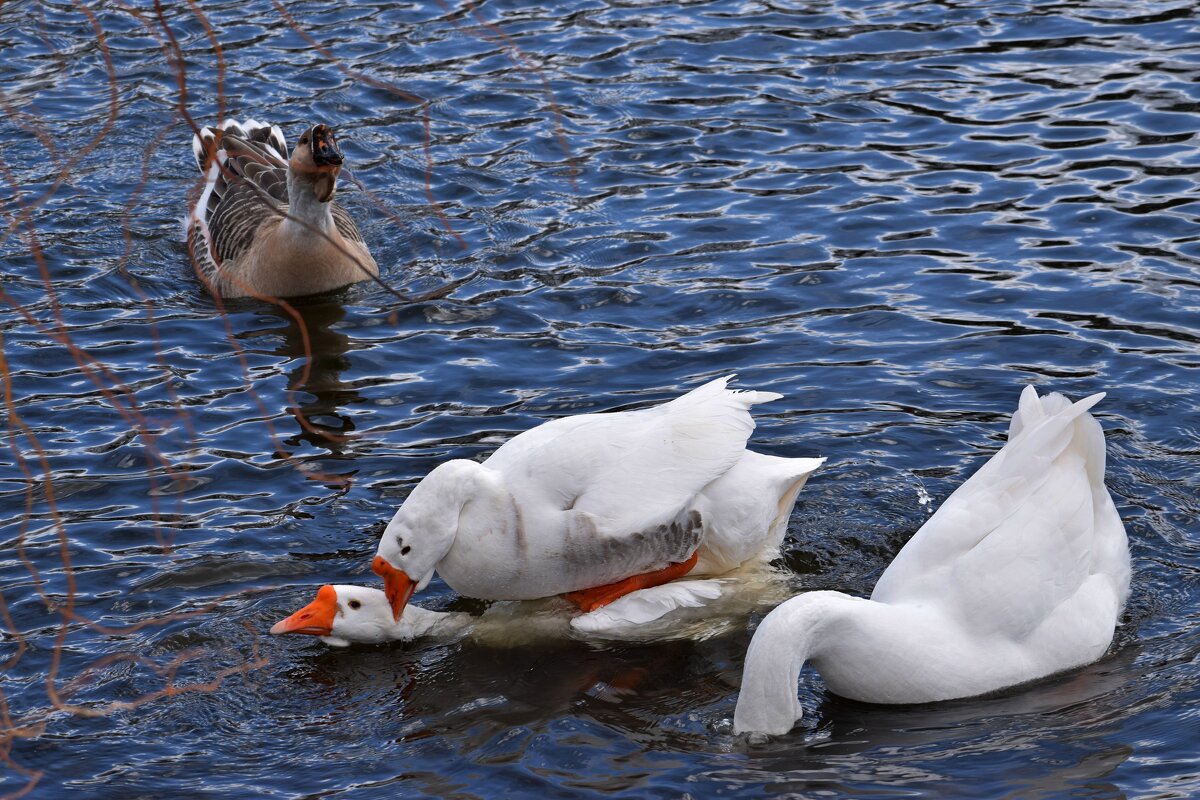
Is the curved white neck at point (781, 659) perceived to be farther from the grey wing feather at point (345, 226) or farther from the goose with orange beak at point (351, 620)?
the grey wing feather at point (345, 226)

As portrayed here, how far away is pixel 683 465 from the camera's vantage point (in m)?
7.11

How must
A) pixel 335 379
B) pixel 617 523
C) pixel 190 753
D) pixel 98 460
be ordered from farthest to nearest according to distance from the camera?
pixel 335 379, pixel 98 460, pixel 617 523, pixel 190 753

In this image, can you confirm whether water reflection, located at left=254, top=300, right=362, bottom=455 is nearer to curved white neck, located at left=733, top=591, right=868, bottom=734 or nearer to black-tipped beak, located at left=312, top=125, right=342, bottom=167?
black-tipped beak, located at left=312, top=125, right=342, bottom=167

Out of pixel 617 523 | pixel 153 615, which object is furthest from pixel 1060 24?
pixel 153 615

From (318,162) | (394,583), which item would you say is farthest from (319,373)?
(394,583)

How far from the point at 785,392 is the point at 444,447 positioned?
2.08m

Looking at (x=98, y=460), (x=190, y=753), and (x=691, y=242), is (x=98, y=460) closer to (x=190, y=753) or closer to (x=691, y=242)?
(x=190, y=753)

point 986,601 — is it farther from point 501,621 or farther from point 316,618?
point 316,618

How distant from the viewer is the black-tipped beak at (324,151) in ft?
34.9

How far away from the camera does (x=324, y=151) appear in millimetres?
10664

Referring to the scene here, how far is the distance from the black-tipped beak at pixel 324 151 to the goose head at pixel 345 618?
4.38 meters

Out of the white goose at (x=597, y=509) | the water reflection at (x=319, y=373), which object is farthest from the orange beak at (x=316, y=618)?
the water reflection at (x=319, y=373)

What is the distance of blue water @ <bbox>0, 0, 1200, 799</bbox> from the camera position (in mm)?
6281

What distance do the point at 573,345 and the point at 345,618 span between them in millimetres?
3285
